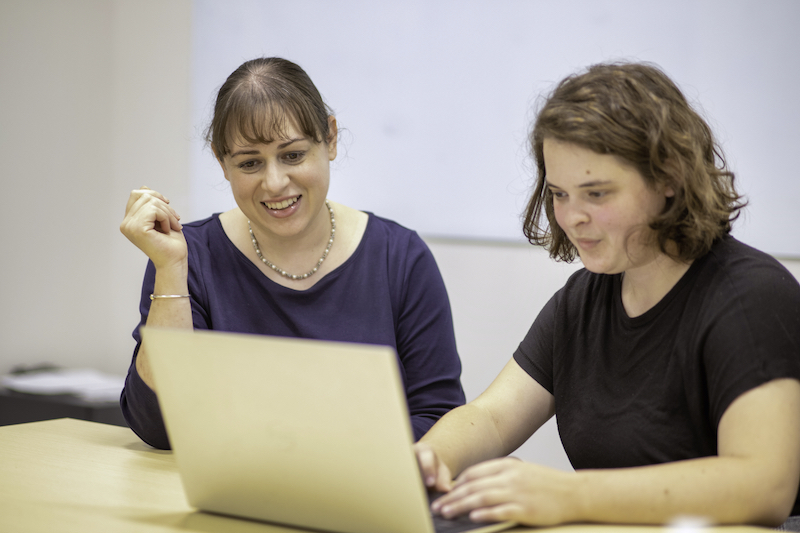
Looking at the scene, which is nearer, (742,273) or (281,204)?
(742,273)

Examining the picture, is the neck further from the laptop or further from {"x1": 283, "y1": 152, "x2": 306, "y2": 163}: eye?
{"x1": 283, "y1": 152, "x2": 306, "y2": 163}: eye

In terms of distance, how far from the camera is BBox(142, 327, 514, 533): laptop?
0.72m

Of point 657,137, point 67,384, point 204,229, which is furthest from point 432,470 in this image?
point 67,384

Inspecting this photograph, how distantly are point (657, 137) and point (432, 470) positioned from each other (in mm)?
526

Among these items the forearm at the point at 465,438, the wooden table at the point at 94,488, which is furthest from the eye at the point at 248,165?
the forearm at the point at 465,438

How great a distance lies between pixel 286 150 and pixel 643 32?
1.22 m

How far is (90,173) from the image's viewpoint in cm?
312

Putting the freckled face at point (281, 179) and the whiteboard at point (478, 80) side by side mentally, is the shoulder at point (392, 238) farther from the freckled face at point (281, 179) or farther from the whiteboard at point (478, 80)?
the whiteboard at point (478, 80)

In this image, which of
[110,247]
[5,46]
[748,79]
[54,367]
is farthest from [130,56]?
[748,79]

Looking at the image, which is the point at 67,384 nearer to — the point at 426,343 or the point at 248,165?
the point at 248,165

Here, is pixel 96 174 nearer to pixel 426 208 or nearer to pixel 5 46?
pixel 5 46

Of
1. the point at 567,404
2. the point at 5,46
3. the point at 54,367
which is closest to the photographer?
the point at 567,404

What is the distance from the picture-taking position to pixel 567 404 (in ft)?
3.99

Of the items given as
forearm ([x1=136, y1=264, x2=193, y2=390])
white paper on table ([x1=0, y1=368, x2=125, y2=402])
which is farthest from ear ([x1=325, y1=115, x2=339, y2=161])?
white paper on table ([x1=0, y1=368, x2=125, y2=402])
